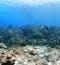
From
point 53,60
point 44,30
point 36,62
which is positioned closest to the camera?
point 36,62

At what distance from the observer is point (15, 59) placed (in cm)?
391

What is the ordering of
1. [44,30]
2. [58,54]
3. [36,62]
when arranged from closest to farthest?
[36,62] → [58,54] → [44,30]

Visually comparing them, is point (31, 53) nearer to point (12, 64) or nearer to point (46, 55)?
point (46, 55)

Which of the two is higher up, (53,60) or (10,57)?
(10,57)

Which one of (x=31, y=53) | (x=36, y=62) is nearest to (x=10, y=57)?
(x=36, y=62)

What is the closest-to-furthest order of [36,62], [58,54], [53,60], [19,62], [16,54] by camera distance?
1. [19,62]
2. [36,62]
3. [16,54]
4. [53,60]
5. [58,54]

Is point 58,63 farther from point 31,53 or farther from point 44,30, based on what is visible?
point 44,30

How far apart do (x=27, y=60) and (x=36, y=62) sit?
9.5 inches

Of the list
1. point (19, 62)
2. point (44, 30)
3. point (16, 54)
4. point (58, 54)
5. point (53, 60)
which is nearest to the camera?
point (19, 62)

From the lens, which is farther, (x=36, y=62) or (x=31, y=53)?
(x=31, y=53)

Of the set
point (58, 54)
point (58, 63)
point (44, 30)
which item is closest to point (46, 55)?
point (58, 54)

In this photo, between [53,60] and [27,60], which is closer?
[27,60]

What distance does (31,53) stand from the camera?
16.1ft

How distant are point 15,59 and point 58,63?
104 centimetres
